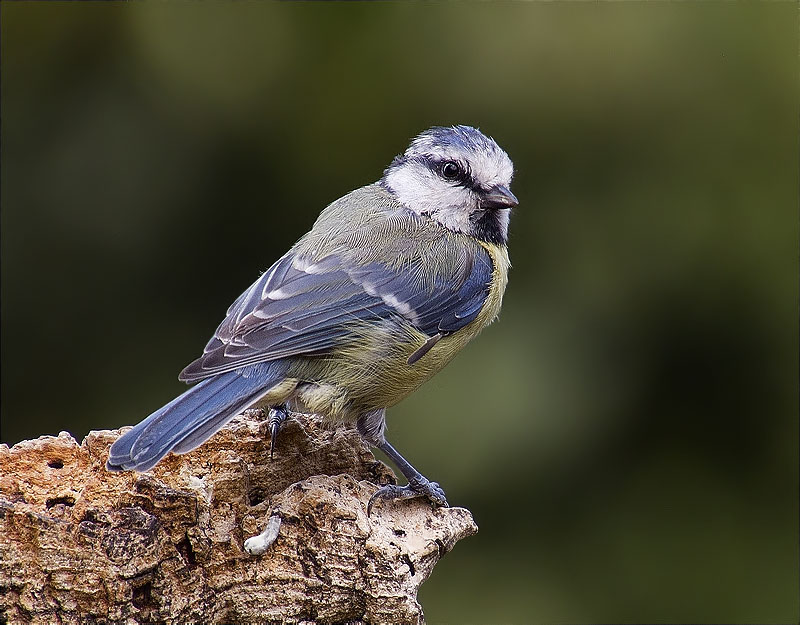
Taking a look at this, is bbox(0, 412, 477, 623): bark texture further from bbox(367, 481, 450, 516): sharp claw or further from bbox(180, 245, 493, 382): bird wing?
bbox(180, 245, 493, 382): bird wing

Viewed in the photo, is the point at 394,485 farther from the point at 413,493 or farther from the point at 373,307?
the point at 373,307

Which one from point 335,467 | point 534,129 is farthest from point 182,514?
point 534,129

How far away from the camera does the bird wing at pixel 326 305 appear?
8.54ft

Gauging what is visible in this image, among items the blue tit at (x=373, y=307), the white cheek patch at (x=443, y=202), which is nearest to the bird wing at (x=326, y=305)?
the blue tit at (x=373, y=307)

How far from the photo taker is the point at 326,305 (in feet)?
8.92

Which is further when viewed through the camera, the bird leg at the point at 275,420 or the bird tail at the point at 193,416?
the bird leg at the point at 275,420

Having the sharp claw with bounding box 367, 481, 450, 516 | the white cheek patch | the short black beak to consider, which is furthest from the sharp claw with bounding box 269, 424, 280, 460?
the short black beak

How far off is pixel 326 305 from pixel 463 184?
0.74 m

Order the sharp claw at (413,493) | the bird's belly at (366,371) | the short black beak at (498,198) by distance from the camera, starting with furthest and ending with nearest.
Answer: the short black beak at (498,198) < the bird's belly at (366,371) < the sharp claw at (413,493)

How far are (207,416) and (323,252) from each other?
723mm

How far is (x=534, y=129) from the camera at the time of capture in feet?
12.5

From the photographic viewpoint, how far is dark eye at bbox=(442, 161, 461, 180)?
3145mm

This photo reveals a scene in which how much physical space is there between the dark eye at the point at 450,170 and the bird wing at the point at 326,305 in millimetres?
306

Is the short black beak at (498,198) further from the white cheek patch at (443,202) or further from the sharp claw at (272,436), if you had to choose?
the sharp claw at (272,436)
